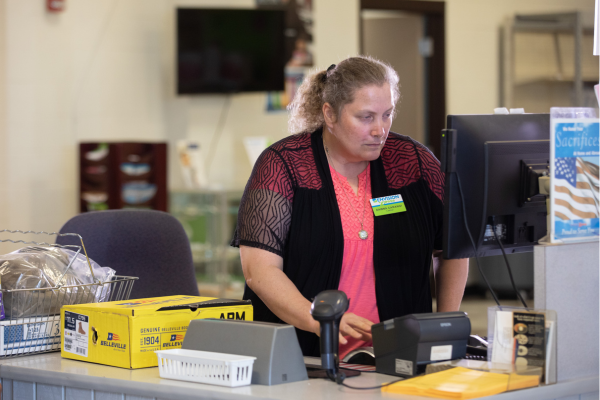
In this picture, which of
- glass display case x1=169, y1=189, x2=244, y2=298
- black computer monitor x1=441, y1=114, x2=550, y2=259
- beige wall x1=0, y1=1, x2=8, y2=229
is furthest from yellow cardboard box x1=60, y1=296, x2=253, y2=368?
glass display case x1=169, y1=189, x2=244, y2=298

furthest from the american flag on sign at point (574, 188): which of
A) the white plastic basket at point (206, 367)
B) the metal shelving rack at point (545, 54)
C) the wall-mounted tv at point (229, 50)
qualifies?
the metal shelving rack at point (545, 54)

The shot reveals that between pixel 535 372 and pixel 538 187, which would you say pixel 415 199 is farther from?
pixel 535 372

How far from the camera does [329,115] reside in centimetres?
216

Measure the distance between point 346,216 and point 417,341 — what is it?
27.2 inches

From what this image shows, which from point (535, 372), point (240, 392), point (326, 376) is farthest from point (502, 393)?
point (240, 392)

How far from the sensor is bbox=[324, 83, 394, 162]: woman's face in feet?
6.73

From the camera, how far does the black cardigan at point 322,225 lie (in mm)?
2045

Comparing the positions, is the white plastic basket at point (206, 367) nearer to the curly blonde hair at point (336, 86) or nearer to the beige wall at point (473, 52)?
the curly blonde hair at point (336, 86)

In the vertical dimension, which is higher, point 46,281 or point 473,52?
point 473,52

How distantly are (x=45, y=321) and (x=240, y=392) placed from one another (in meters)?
0.63

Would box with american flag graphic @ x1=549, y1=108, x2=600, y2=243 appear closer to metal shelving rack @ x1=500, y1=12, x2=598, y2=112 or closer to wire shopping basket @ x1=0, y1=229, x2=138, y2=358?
wire shopping basket @ x1=0, y1=229, x2=138, y2=358

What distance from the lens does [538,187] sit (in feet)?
5.40

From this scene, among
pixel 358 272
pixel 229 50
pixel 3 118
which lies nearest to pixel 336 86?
pixel 358 272

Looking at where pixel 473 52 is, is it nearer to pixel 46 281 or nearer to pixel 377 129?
pixel 377 129
